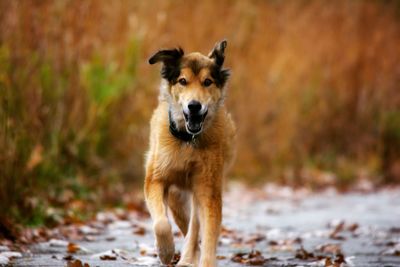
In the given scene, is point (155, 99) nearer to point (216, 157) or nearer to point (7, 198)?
point (7, 198)

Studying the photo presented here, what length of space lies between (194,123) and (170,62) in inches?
29.3

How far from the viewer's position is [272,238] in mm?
7930

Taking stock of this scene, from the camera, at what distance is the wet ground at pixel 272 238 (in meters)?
6.02

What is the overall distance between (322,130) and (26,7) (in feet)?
30.5

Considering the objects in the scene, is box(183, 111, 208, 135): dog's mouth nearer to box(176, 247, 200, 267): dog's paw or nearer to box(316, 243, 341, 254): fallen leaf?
box(176, 247, 200, 267): dog's paw

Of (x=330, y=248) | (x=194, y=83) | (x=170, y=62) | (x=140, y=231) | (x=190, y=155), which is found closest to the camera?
(x=190, y=155)

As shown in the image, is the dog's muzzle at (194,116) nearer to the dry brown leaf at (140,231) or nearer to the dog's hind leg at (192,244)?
the dog's hind leg at (192,244)

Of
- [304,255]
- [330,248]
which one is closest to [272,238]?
[330,248]

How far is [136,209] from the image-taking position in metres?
10.1

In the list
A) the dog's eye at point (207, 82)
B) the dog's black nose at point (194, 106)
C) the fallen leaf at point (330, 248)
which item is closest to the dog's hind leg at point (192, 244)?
the dog's black nose at point (194, 106)

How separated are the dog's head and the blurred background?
1.59 m

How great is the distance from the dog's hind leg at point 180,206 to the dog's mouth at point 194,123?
646 millimetres

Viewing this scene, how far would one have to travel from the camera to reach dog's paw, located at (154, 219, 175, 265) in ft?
17.6

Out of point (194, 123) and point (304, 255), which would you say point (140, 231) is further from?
point (194, 123)
